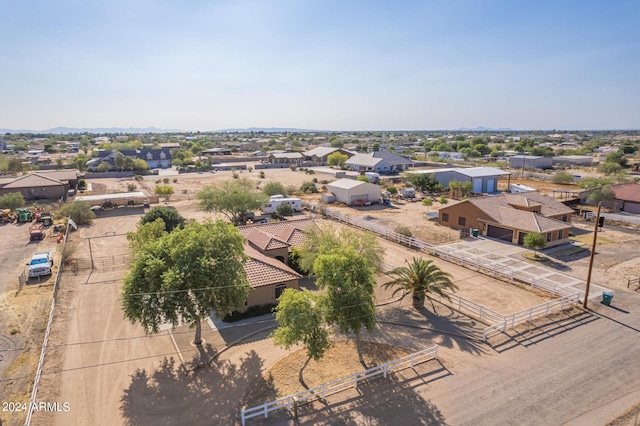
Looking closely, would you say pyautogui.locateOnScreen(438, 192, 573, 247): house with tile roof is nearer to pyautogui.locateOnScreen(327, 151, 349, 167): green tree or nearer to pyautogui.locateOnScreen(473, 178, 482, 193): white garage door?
pyautogui.locateOnScreen(473, 178, 482, 193): white garage door

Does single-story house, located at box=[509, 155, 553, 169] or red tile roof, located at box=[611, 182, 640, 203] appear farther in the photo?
single-story house, located at box=[509, 155, 553, 169]

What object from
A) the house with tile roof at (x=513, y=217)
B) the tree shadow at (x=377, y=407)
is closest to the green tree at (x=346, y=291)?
the tree shadow at (x=377, y=407)

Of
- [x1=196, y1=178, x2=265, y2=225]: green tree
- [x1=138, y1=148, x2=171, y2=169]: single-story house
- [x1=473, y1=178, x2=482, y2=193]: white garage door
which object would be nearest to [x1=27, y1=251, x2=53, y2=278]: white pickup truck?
[x1=196, y1=178, x2=265, y2=225]: green tree


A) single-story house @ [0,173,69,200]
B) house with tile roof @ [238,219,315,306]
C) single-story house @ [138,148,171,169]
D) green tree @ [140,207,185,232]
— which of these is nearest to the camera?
house with tile roof @ [238,219,315,306]

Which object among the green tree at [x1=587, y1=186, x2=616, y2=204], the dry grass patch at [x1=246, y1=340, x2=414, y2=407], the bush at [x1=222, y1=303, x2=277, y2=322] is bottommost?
the dry grass patch at [x1=246, y1=340, x2=414, y2=407]

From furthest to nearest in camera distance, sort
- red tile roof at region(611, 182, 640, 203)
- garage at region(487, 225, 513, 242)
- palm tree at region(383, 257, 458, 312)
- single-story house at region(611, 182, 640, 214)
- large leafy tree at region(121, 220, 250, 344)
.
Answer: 1. red tile roof at region(611, 182, 640, 203)
2. single-story house at region(611, 182, 640, 214)
3. garage at region(487, 225, 513, 242)
4. palm tree at region(383, 257, 458, 312)
5. large leafy tree at region(121, 220, 250, 344)

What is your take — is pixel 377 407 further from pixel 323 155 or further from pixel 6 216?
pixel 323 155

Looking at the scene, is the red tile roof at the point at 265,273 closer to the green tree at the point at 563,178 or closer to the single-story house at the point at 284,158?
the green tree at the point at 563,178

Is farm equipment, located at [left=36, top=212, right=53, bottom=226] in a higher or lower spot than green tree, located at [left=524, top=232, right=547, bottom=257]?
lower
